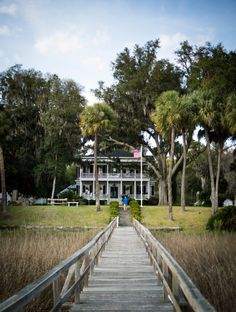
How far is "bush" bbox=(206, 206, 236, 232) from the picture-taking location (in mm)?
25828

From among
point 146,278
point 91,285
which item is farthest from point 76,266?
point 146,278

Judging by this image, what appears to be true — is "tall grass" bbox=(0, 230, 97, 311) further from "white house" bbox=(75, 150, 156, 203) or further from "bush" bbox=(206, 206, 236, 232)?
"white house" bbox=(75, 150, 156, 203)

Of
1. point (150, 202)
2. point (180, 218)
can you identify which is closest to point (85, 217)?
point (180, 218)

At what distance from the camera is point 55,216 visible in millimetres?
34719

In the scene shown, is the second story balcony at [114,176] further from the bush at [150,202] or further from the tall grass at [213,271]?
the tall grass at [213,271]

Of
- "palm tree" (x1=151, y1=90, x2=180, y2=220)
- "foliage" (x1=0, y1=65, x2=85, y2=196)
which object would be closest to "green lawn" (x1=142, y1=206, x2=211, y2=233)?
"palm tree" (x1=151, y1=90, x2=180, y2=220)

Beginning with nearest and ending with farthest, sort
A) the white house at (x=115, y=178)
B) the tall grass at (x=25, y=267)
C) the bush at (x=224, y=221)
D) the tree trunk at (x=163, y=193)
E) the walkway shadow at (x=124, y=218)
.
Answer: the tall grass at (x=25, y=267) → the bush at (x=224, y=221) → the walkway shadow at (x=124, y=218) → the tree trunk at (x=163, y=193) → the white house at (x=115, y=178)

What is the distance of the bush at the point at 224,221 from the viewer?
84.7ft

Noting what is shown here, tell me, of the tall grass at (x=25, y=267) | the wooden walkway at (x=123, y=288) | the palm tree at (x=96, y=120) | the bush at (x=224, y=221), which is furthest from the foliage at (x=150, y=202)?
the wooden walkway at (x=123, y=288)

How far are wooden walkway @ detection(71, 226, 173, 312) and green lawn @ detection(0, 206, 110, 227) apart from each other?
21.0 meters

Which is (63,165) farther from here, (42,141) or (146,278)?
(146,278)

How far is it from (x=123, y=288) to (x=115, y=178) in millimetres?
48594

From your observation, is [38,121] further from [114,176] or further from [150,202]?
[150,202]

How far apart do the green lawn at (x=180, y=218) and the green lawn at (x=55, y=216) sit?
12.1 ft
